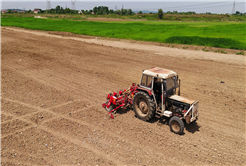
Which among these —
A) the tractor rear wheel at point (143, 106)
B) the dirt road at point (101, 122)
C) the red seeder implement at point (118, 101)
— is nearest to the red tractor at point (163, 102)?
the tractor rear wheel at point (143, 106)

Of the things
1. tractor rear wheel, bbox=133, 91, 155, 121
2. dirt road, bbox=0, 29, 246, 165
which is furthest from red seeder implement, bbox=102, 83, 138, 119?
tractor rear wheel, bbox=133, 91, 155, 121

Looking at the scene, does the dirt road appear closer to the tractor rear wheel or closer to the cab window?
the tractor rear wheel

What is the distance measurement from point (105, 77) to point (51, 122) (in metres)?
6.83

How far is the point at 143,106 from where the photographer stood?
29.7ft

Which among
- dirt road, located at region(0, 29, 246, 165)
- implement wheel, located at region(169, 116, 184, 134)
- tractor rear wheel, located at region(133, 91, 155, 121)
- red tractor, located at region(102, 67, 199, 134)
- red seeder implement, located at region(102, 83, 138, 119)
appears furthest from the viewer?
red seeder implement, located at region(102, 83, 138, 119)

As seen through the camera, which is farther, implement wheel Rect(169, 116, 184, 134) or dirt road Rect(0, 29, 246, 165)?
implement wheel Rect(169, 116, 184, 134)

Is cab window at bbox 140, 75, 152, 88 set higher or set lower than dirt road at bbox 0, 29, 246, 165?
higher

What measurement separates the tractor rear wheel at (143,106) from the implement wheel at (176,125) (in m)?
0.94

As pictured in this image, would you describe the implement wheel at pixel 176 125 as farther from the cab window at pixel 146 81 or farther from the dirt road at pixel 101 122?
the cab window at pixel 146 81

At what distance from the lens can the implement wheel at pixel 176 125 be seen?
26.2 ft

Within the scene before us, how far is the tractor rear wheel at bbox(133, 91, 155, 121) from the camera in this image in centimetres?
→ 855

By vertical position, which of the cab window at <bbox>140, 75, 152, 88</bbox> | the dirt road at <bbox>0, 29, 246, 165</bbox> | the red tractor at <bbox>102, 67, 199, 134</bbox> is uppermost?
the cab window at <bbox>140, 75, 152, 88</bbox>

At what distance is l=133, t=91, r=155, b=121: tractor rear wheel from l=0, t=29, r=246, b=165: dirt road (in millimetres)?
376

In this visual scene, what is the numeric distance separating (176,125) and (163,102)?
1092 millimetres
